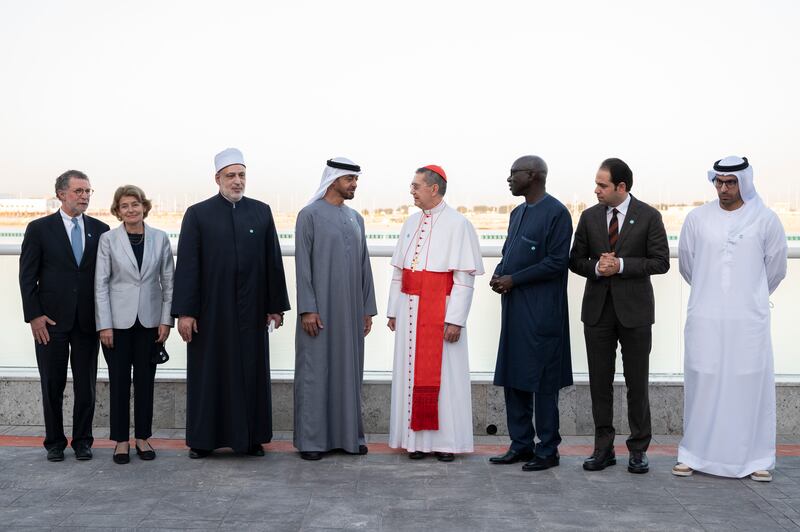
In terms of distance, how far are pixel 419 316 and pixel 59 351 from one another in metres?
2.15

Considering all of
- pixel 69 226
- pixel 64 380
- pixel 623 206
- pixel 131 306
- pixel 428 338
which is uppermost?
pixel 623 206

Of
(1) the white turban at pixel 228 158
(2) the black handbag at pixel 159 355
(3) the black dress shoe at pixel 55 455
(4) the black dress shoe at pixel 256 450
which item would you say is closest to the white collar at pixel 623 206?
(1) the white turban at pixel 228 158

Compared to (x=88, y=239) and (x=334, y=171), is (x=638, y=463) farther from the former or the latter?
(x=88, y=239)

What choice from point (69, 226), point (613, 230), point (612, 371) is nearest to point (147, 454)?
point (69, 226)

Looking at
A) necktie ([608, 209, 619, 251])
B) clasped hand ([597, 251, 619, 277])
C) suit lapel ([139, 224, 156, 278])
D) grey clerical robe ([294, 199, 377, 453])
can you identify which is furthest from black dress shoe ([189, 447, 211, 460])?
necktie ([608, 209, 619, 251])

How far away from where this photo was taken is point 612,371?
5.58 m

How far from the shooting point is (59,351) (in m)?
5.67

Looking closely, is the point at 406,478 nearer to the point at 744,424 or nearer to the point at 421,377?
the point at 421,377

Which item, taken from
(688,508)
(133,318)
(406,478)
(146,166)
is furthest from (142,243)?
(146,166)

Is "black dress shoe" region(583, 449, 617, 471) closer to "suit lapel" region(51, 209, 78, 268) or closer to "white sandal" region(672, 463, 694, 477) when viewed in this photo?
"white sandal" region(672, 463, 694, 477)

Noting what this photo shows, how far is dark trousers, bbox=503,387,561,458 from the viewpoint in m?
5.53

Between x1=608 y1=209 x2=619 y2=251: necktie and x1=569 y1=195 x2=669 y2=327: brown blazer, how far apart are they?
0.02 metres

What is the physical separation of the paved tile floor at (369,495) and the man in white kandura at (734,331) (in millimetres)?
187

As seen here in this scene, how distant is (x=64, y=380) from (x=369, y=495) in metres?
2.08
